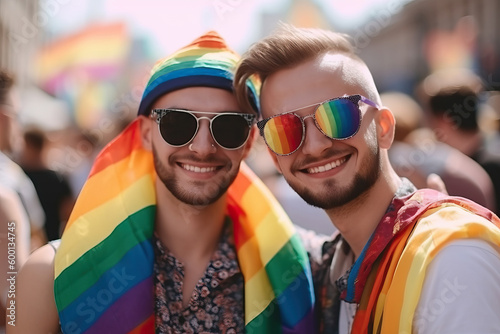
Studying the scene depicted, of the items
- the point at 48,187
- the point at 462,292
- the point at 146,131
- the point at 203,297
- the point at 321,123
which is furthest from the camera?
the point at 48,187

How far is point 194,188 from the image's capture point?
242 centimetres

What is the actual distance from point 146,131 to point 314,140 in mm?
952

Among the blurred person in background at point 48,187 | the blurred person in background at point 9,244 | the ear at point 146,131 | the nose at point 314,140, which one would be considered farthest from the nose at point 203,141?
the blurred person in background at point 48,187

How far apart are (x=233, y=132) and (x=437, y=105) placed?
2.21 metres

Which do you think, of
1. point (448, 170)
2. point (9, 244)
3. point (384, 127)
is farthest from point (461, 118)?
point (9, 244)

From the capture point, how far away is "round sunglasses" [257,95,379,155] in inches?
85.3

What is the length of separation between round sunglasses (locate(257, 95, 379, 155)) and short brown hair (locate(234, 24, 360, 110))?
0.28 m

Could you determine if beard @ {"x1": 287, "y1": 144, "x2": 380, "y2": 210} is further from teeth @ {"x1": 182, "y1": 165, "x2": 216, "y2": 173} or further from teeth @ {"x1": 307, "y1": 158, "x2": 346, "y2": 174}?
teeth @ {"x1": 182, "y1": 165, "x2": 216, "y2": 173}

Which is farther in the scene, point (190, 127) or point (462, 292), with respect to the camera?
point (190, 127)

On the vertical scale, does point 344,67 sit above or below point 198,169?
above

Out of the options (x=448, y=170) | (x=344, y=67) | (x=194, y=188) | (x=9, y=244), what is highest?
(x=344, y=67)

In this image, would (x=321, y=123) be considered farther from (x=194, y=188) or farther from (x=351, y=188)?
(x=194, y=188)

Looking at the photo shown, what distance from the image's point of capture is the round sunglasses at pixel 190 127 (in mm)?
2426

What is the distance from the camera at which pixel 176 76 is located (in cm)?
249
